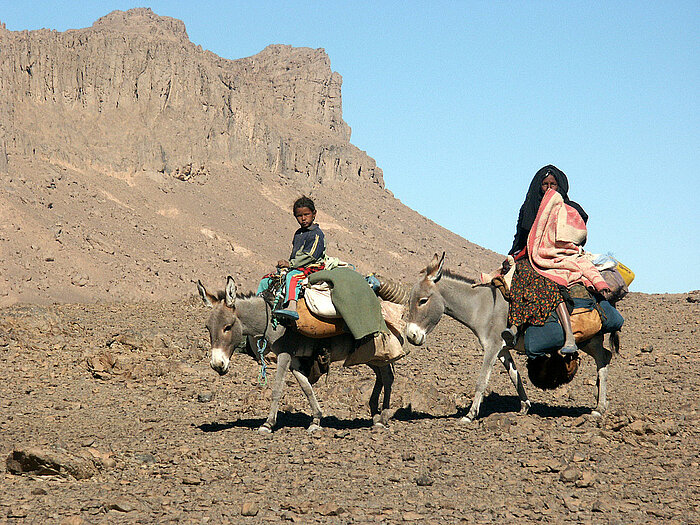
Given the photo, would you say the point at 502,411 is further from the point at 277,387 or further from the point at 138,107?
the point at 138,107

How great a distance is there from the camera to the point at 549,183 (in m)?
10.4

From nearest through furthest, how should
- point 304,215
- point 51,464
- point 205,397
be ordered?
point 51,464 → point 304,215 → point 205,397

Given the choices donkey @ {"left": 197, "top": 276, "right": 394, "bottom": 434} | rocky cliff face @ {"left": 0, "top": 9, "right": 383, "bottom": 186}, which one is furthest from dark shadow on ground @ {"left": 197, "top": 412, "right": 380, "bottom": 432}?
rocky cliff face @ {"left": 0, "top": 9, "right": 383, "bottom": 186}

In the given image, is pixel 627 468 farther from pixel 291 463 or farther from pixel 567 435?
pixel 291 463

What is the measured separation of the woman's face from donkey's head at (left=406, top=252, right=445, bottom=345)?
5.54ft

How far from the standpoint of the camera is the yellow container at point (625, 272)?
10508mm

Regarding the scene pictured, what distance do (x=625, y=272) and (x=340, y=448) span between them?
464 centimetres

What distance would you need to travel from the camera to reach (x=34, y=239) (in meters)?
54.6

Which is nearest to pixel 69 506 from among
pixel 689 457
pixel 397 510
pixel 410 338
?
pixel 397 510

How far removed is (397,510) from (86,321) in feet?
51.7

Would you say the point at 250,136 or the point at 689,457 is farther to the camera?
the point at 250,136

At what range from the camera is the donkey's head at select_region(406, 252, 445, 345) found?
32.5 ft

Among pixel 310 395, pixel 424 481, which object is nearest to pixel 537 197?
pixel 310 395

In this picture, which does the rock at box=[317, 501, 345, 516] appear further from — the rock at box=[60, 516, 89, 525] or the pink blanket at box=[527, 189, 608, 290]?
the pink blanket at box=[527, 189, 608, 290]
